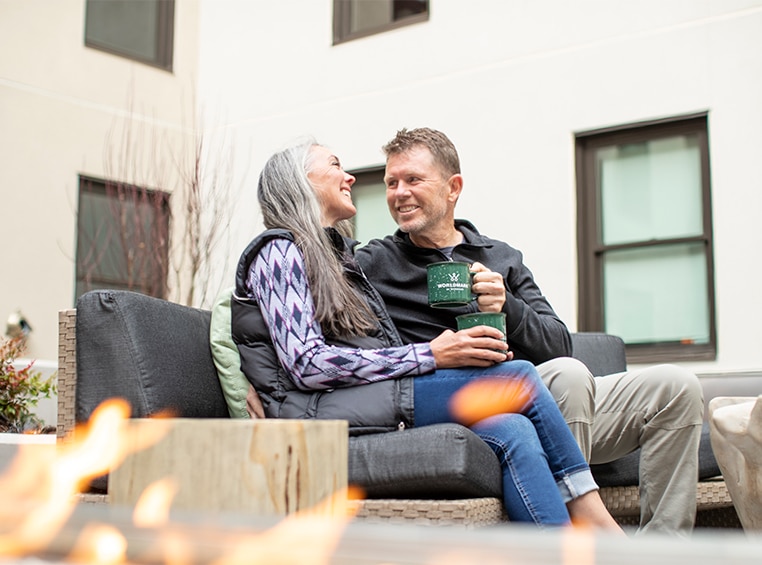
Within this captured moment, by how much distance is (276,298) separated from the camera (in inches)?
97.3

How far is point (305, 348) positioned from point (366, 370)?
16 centimetres

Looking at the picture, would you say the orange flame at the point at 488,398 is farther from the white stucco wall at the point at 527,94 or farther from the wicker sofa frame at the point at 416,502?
the white stucco wall at the point at 527,94

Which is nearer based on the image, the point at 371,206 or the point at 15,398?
the point at 15,398

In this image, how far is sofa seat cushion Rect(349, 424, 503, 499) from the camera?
86.0 inches

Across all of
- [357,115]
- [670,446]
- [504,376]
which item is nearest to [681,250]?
[357,115]

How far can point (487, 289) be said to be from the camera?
2.56 metres

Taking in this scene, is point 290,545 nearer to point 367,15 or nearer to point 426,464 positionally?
point 426,464

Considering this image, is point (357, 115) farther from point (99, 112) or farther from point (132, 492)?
point (132, 492)

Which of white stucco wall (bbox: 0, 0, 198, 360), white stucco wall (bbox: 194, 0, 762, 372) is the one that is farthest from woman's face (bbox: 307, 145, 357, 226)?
white stucco wall (bbox: 0, 0, 198, 360)

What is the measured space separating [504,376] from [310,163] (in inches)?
36.3

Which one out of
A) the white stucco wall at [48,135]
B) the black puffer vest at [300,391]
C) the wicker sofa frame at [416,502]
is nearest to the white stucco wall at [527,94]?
the white stucco wall at [48,135]

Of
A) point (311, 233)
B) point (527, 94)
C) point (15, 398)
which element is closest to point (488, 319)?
point (311, 233)

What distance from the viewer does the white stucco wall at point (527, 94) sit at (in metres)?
5.71

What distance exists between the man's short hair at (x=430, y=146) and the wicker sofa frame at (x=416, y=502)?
1158 mm
